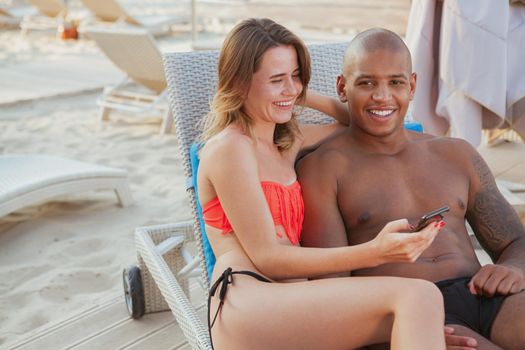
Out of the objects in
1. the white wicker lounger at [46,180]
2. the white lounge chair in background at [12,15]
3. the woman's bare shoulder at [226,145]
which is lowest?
the white lounge chair in background at [12,15]

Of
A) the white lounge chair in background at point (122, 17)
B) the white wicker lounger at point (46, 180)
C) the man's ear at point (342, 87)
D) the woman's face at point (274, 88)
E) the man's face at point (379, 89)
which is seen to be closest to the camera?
the woman's face at point (274, 88)

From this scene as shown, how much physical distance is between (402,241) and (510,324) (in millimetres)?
532

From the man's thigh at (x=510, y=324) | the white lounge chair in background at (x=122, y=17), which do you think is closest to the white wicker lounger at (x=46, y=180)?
the man's thigh at (x=510, y=324)

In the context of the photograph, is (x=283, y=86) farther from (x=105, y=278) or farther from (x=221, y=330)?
(x=105, y=278)

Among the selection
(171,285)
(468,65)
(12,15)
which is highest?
(468,65)

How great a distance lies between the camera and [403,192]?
2.42m

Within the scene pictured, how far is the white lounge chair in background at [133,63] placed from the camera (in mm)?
6383

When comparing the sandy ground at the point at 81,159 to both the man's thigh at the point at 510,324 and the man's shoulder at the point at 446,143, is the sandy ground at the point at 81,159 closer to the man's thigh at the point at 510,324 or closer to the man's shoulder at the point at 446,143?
the man's shoulder at the point at 446,143

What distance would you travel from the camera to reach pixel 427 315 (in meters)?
1.74

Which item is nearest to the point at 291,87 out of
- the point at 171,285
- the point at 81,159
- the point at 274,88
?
the point at 274,88

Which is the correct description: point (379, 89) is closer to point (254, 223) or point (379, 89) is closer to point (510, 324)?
point (254, 223)

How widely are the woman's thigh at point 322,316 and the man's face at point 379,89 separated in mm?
703

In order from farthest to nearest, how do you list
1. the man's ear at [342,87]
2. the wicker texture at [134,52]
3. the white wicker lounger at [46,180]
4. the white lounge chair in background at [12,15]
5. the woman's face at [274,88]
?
the white lounge chair in background at [12,15]
the wicker texture at [134,52]
the white wicker lounger at [46,180]
the man's ear at [342,87]
the woman's face at [274,88]

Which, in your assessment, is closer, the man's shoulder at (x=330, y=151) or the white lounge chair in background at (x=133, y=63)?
the man's shoulder at (x=330, y=151)
